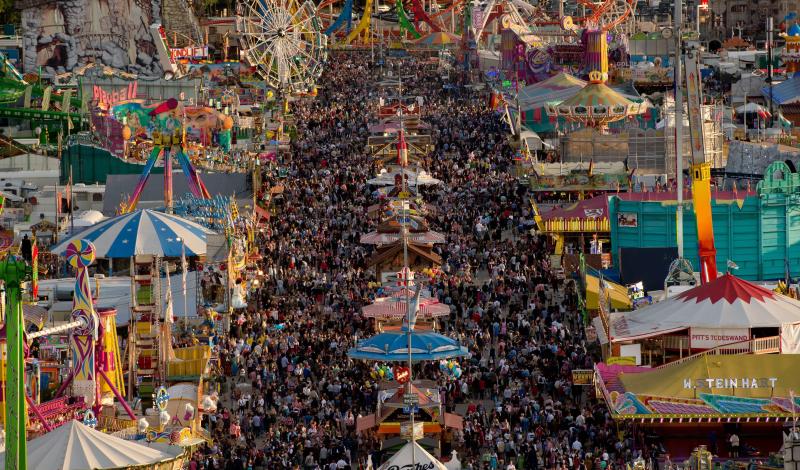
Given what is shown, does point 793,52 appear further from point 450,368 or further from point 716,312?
point 716,312

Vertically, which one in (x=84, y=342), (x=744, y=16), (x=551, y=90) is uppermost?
(x=744, y=16)

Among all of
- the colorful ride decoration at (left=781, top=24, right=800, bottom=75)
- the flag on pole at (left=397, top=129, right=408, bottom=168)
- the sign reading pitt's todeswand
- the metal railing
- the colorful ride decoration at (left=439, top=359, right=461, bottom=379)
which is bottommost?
the colorful ride decoration at (left=439, top=359, right=461, bottom=379)

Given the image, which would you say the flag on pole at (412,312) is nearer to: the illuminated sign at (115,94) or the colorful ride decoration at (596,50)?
the illuminated sign at (115,94)

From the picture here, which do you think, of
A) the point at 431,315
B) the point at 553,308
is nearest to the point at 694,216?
the point at 553,308

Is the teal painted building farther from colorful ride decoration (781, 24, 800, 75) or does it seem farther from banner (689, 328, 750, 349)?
colorful ride decoration (781, 24, 800, 75)

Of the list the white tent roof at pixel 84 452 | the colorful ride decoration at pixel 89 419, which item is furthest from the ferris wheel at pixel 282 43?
the white tent roof at pixel 84 452

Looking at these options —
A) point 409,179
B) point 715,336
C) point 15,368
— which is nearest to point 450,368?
point 715,336

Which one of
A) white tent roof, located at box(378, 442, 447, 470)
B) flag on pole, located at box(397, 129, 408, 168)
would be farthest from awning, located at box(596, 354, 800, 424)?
flag on pole, located at box(397, 129, 408, 168)
